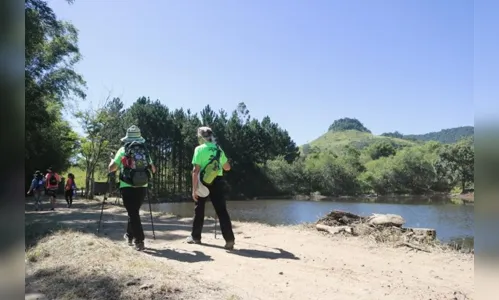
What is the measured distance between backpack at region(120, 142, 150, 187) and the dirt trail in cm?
115

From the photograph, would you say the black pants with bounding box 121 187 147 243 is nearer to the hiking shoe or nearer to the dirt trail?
the hiking shoe

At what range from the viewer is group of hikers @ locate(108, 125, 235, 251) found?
634 cm

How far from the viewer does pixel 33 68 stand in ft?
57.8

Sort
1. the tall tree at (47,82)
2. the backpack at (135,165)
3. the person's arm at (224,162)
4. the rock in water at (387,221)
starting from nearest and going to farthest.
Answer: the backpack at (135,165) < the person's arm at (224,162) < the rock in water at (387,221) < the tall tree at (47,82)

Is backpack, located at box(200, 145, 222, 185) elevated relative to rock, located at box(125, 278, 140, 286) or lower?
elevated

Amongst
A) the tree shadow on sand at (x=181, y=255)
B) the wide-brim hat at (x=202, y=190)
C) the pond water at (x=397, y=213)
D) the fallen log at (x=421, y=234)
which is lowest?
the pond water at (x=397, y=213)

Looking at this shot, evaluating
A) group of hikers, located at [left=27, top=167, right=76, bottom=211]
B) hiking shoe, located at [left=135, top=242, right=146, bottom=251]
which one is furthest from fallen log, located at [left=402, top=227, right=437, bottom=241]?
group of hikers, located at [left=27, top=167, right=76, bottom=211]

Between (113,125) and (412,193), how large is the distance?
190 feet

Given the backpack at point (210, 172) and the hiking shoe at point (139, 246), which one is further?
the backpack at point (210, 172)

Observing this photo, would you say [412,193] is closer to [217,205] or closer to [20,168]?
[217,205]

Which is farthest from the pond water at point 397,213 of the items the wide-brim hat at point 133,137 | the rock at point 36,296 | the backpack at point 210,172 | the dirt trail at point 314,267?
the rock at point 36,296

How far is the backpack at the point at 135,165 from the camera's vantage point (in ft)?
20.5

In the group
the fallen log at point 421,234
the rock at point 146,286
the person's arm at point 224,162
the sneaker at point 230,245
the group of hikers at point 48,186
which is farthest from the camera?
the group of hikers at point 48,186

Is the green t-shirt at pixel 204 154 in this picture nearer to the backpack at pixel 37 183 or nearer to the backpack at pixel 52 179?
the backpack at pixel 37 183
